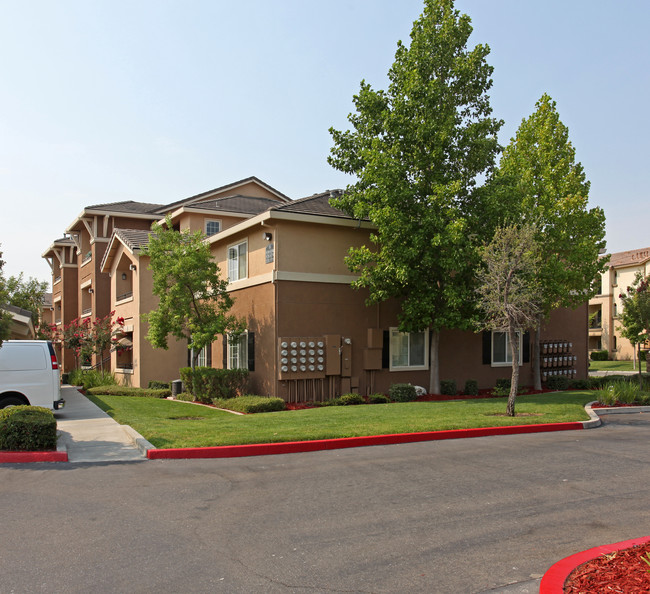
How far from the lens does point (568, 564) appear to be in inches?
210

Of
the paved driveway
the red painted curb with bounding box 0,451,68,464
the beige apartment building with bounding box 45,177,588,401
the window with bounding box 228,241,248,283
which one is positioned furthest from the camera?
the window with bounding box 228,241,248,283

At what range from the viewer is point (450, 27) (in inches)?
755

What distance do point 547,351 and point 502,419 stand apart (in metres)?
12.0

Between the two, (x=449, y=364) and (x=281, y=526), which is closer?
(x=281, y=526)

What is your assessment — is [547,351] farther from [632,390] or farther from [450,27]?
[450,27]

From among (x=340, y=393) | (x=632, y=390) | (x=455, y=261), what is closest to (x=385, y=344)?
(x=340, y=393)

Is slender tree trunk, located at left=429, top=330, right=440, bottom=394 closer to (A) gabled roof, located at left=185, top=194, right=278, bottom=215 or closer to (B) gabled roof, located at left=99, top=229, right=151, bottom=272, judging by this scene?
A: (A) gabled roof, located at left=185, top=194, right=278, bottom=215

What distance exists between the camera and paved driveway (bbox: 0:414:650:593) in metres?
5.20

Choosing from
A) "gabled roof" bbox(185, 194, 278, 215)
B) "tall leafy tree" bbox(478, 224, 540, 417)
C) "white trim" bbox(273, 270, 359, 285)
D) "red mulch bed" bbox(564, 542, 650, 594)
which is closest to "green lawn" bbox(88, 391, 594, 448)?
"tall leafy tree" bbox(478, 224, 540, 417)

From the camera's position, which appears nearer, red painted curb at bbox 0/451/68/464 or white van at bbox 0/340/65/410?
red painted curb at bbox 0/451/68/464

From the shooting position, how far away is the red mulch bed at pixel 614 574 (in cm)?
470

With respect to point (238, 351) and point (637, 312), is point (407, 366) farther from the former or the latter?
point (637, 312)

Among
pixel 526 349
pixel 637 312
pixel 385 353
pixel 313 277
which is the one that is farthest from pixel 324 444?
pixel 637 312

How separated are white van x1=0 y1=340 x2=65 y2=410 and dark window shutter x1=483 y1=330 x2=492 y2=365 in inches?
581
